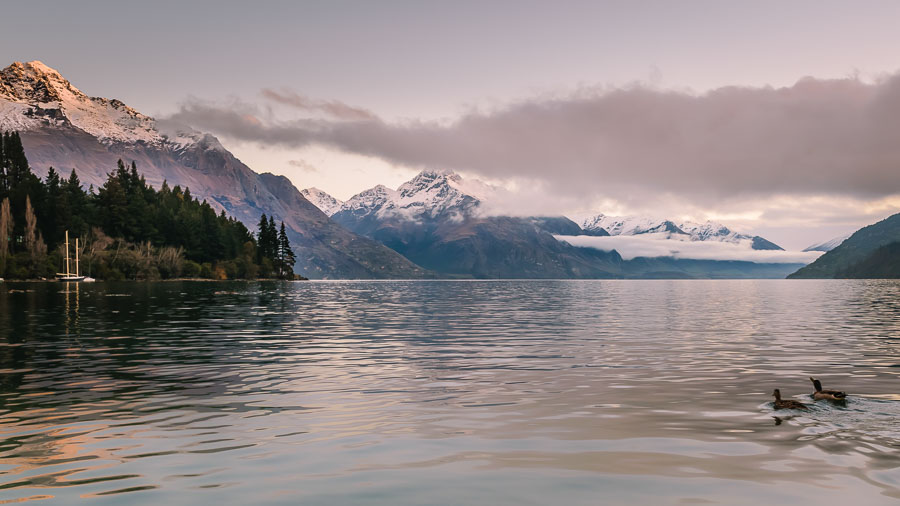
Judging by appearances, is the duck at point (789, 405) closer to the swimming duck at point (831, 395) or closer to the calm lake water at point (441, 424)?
the calm lake water at point (441, 424)

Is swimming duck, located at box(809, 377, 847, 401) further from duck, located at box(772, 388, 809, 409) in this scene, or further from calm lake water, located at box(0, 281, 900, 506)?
duck, located at box(772, 388, 809, 409)

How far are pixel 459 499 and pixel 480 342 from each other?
120ft

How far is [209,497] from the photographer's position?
13.9m

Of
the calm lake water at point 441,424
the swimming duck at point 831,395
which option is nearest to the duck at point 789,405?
the calm lake water at point 441,424

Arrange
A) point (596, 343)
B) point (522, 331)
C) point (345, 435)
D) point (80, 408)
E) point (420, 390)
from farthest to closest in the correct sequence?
point (522, 331) → point (596, 343) → point (420, 390) → point (80, 408) → point (345, 435)

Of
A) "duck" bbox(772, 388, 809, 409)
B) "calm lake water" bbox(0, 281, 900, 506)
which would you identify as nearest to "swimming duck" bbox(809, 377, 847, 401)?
"calm lake water" bbox(0, 281, 900, 506)

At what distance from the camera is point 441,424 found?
21.3 m

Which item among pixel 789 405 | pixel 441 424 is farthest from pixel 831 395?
pixel 441 424

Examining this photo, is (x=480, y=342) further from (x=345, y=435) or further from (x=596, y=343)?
(x=345, y=435)

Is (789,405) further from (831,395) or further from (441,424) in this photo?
(441,424)

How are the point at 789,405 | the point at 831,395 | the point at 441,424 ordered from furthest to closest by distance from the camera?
the point at 831,395
the point at 789,405
the point at 441,424

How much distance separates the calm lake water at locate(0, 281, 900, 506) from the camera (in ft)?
48.1

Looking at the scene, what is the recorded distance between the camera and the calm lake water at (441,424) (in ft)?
48.1

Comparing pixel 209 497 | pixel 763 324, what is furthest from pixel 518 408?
pixel 763 324
